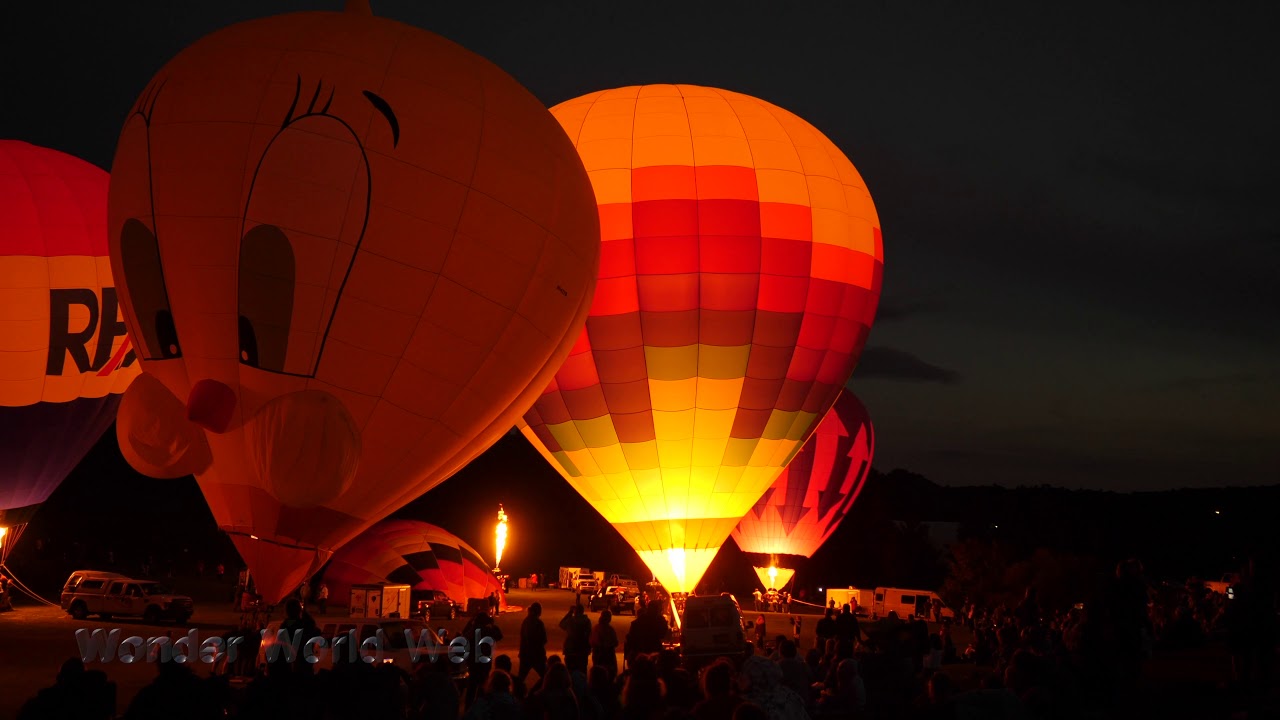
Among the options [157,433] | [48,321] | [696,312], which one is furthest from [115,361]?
[696,312]

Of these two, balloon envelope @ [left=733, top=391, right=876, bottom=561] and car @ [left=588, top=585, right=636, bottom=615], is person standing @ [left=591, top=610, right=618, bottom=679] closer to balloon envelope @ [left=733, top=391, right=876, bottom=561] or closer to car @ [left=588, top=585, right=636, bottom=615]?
car @ [left=588, top=585, right=636, bottom=615]

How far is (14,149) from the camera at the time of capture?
14234mm

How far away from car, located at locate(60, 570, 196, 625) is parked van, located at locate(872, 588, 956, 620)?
20952 millimetres

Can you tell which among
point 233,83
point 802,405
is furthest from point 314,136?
point 802,405

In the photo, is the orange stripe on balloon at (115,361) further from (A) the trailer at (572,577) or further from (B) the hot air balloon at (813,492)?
(A) the trailer at (572,577)

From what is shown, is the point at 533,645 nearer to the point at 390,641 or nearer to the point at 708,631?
the point at 390,641

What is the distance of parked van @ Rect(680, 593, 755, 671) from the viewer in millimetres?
11672

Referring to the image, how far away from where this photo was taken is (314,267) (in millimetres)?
7988

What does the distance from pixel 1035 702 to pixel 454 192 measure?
5.75 m

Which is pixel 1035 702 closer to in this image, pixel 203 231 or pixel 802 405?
pixel 203 231

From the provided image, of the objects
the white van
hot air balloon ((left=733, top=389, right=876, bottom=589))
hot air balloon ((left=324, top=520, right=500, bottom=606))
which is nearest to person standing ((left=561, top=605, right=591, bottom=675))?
the white van

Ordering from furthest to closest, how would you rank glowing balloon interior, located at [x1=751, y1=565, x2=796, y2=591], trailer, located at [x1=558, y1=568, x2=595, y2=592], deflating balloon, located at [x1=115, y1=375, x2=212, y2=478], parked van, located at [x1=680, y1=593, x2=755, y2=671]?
trailer, located at [x1=558, y1=568, x2=595, y2=592] < glowing balloon interior, located at [x1=751, y1=565, x2=796, y2=591] < parked van, located at [x1=680, y1=593, x2=755, y2=671] < deflating balloon, located at [x1=115, y1=375, x2=212, y2=478]

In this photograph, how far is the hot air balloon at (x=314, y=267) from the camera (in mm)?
7992

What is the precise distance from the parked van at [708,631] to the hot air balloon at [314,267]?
13.2 ft
